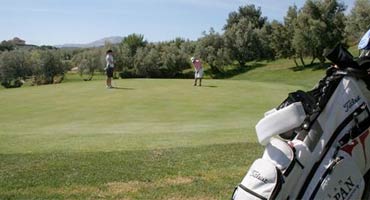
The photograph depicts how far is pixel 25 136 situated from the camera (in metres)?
11.2

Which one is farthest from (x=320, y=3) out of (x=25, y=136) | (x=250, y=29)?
(x=25, y=136)

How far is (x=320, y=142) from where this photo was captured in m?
2.57

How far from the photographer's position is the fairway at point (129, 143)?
5.46 m

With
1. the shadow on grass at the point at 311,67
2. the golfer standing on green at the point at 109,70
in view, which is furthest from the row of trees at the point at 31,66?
the golfer standing on green at the point at 109,70

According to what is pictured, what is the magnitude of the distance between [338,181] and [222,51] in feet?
226

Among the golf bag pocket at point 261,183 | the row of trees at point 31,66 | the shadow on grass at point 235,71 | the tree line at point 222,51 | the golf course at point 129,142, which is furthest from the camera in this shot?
the row of trees at point 31,66

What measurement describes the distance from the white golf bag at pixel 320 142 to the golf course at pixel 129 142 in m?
2.42

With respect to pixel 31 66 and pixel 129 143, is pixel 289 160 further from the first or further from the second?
pixel 31 66

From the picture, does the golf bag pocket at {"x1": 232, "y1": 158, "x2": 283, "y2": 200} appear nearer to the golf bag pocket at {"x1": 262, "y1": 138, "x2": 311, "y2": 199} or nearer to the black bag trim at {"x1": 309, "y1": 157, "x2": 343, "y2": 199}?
the golf bag pocket at {"x1": 262, "y1": 138, "x2": 311, "y2": 199}

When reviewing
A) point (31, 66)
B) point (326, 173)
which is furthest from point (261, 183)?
point (31, 66)

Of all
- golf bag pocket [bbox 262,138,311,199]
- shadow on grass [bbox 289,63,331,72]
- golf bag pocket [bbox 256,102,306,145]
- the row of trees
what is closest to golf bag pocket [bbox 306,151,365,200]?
golf bag pocket [bbox 262,138,311,199]

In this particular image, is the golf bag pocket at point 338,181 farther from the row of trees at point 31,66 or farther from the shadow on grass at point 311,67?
the row of trees at point 31,66

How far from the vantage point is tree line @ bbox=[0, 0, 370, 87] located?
54.6m

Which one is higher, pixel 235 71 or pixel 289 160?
pixel 289 160
